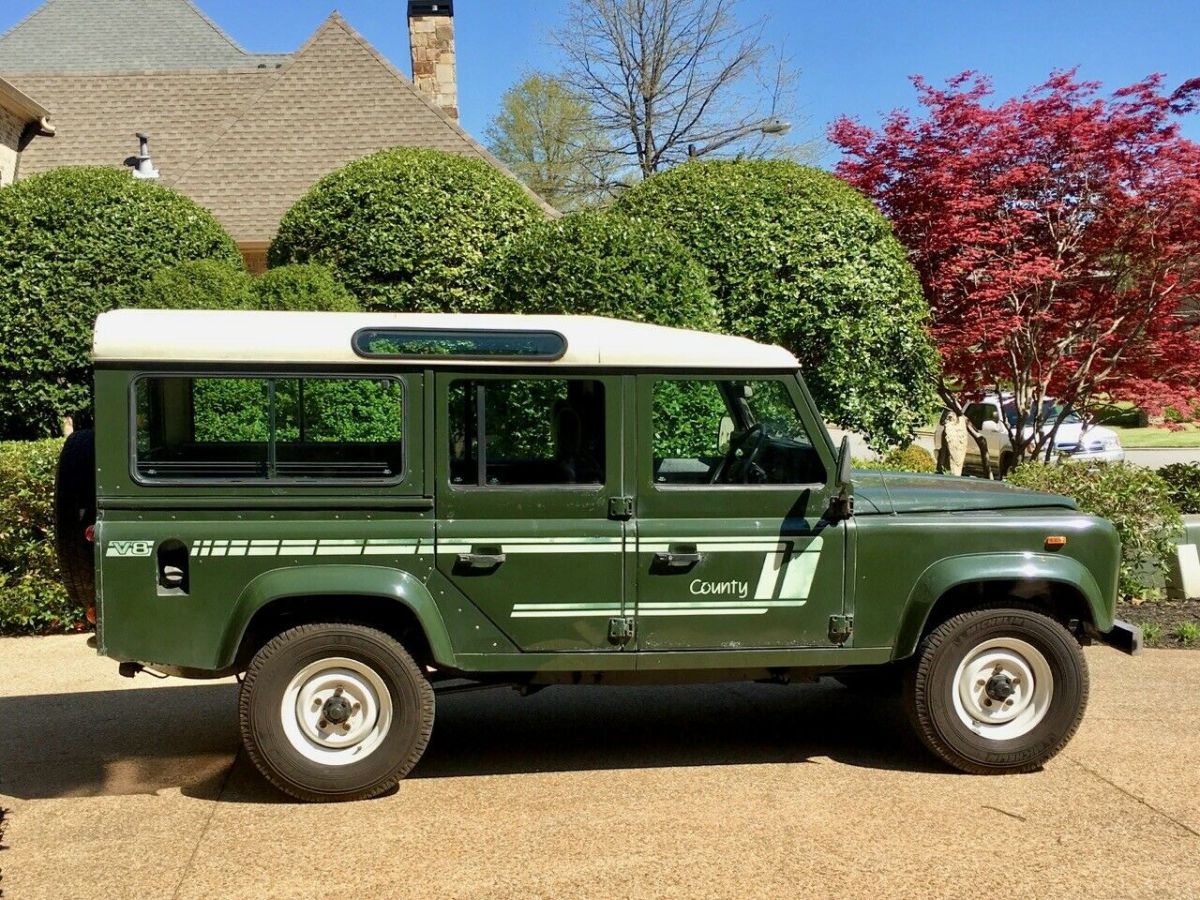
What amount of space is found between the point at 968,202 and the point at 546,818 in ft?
29.1

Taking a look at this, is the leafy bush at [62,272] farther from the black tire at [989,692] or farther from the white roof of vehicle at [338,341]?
the black tire at [989,692]

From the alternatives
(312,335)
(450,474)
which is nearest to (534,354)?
(450,474)

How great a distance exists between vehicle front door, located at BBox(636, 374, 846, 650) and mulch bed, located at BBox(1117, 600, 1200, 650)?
3938 millimetres

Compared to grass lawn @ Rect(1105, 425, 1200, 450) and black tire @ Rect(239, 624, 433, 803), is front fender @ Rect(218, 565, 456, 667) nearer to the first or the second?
black tire @ Rect(239, 624, 433, 803)

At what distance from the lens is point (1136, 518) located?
27.9ft

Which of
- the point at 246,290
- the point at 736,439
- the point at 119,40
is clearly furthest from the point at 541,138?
the point at 736,439

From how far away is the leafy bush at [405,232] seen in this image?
1166 cm

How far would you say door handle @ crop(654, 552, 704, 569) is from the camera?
4.93 meters

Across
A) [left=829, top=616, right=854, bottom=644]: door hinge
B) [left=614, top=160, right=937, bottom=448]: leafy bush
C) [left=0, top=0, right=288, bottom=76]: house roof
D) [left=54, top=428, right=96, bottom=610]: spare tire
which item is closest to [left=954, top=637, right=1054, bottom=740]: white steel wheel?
[left=829, top=616, right=854, bottom=644]: door hinge

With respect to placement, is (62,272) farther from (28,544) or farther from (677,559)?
(677,559)

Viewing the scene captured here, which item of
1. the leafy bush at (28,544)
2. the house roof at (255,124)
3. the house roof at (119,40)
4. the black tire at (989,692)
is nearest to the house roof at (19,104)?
the house roof at (255,124)

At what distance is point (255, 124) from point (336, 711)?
49.5 ft

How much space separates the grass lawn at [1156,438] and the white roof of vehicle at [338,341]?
84.4 ft

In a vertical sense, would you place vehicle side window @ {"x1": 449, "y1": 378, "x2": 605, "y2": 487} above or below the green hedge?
below
